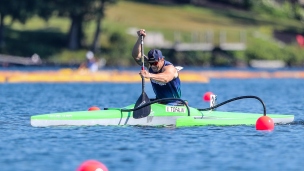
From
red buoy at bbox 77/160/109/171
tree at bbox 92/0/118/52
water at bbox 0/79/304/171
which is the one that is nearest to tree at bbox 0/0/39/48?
tree at bbox 92/0/118/52

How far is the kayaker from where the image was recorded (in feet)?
88.9

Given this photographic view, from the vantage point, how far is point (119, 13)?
10112 centimetres

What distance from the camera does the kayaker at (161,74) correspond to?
27094 mm

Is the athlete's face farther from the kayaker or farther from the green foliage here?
the green foliage

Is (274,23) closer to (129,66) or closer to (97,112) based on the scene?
(129,66)

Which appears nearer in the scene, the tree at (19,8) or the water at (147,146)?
the water at (147,146)

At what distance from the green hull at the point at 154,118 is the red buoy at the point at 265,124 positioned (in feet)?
3.12

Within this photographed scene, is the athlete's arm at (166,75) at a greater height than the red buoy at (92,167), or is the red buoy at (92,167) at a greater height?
the athlete's arm at (166,75)

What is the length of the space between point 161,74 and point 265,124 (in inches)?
128

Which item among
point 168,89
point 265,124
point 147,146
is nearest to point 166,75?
point 168,89

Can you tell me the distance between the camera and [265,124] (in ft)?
88.4

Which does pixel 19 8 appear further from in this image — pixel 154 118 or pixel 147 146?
pixel 147 146

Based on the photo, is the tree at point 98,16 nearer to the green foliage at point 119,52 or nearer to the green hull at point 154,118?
the green foliage at point 119,52

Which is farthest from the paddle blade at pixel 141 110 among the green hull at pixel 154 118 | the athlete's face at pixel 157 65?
the athlete's face at pixel 157 65
